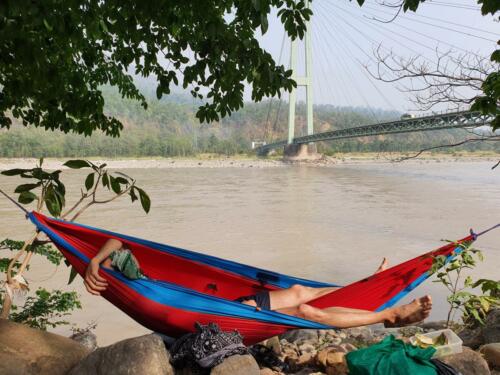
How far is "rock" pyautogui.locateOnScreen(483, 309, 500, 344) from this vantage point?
79.4 inches

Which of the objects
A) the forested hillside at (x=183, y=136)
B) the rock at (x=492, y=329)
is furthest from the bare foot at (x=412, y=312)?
the forested hillside at (x=183, y=136)

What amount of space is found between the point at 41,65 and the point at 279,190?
12925 millimetres

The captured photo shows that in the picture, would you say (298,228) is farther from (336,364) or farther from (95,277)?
(95,277)

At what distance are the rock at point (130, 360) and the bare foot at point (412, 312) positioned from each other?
79 cm

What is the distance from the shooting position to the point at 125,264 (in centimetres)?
173

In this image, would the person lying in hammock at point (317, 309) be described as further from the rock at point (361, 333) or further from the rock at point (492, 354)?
the rock at point (361, 333)

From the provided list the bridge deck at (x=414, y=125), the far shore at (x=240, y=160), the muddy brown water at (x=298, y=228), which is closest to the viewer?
the muddy brown water at (x=298, y=228)

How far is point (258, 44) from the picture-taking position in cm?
178

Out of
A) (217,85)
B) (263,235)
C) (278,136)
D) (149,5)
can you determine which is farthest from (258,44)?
(278,136)

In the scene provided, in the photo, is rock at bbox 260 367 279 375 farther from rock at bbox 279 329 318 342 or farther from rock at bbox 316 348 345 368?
rock at bbox 279 329 318 342

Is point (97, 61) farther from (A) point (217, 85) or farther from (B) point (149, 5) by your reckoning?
(B) point (149, 5)

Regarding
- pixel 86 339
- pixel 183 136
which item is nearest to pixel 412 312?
pixel 86 339

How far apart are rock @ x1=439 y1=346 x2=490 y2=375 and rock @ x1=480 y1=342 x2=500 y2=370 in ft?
0.61

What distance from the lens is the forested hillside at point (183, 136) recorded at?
4428 centimetres
